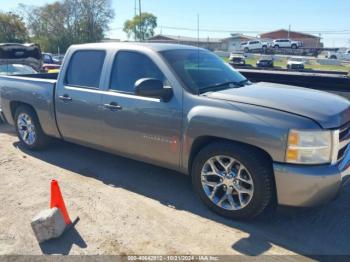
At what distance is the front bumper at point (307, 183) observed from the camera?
324 centimetres

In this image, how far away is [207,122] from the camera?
369 cm

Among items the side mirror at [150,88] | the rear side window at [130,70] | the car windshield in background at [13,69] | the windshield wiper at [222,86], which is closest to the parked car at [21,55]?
the car windshield in background at [13,69]

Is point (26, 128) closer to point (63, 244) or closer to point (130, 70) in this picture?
point (130, 70)

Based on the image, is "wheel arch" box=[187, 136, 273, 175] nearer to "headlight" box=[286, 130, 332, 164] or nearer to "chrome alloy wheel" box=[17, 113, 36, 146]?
"headlight" box=[286, 130, 332, 164]

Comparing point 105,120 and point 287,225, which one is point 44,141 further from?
point 287,225

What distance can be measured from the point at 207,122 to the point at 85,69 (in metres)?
2.21

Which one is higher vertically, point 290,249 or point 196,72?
point 196,72

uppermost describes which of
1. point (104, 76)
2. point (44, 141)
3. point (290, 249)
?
point (104, 76)

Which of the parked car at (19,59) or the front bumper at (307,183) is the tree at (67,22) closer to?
the parked car at (19,59)

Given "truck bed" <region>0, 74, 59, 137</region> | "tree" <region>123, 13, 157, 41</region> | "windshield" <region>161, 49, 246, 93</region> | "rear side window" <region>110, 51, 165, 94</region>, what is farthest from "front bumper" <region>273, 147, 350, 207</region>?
"tree" <region>123, 13, 157, 41</region>

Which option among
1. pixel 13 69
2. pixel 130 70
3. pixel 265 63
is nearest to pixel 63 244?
pixel 130 70

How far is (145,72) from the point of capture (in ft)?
14.3

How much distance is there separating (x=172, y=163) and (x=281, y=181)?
1.32 m

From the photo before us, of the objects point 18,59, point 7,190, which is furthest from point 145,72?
point 18,59
